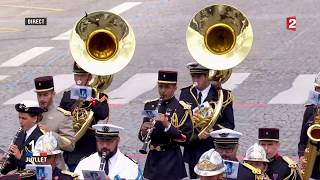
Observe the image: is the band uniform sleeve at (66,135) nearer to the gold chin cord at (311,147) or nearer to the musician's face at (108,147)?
the musician's face at (108,147)

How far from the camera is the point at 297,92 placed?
2469 centimetres

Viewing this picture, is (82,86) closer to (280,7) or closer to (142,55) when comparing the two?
(142,55)

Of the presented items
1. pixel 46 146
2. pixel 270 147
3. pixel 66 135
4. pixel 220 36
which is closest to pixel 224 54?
pixel 220 36

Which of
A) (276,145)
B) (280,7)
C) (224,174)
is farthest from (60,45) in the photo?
(224,174)

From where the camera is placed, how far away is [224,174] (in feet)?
40.7

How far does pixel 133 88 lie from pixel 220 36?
886cm

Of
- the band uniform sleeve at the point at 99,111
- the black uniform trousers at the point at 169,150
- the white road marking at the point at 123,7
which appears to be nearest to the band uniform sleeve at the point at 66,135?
the band uniform sleeve at the point at 99,111

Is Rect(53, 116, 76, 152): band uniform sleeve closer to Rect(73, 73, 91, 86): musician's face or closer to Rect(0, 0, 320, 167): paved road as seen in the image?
Rect(73, 73, 91, 86): musician's face

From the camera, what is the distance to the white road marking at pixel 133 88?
82.1 ft

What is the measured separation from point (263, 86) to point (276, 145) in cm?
1082

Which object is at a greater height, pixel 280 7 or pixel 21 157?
pixel 280 7

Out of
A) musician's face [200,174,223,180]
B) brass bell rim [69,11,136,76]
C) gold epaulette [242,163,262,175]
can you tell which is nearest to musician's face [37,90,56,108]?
brass bell rim [69,11,136,76]

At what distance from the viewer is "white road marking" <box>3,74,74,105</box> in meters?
25.3

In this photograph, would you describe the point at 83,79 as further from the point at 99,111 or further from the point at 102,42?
the point at 102,42
